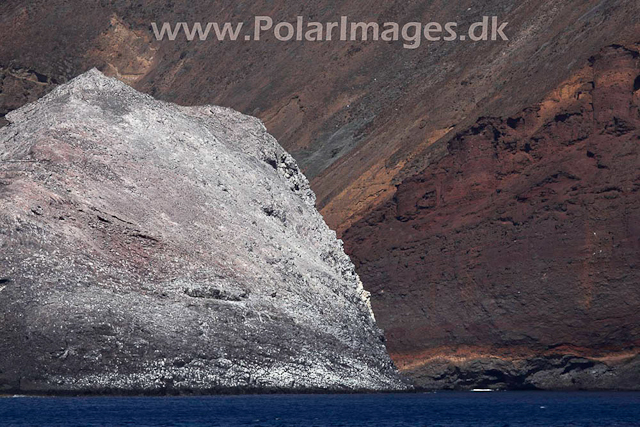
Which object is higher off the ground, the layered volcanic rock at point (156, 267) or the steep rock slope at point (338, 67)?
the steep rock slope at point (338, 67)

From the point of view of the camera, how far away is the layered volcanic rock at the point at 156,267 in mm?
43969

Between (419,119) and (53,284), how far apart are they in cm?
4319

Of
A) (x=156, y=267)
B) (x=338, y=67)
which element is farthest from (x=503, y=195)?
(x=338, y=67)

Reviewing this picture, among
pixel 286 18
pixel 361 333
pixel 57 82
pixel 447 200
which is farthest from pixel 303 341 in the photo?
pixel 57 82

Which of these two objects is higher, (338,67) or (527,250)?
(338,67)

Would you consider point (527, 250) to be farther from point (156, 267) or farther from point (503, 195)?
Answer: point (156, 267)

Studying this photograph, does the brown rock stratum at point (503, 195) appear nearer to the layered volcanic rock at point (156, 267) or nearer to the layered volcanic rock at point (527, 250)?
the layered volcanic rock at point (527, 250)

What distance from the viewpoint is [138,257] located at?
4884 cm

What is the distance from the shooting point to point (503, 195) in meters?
59.8

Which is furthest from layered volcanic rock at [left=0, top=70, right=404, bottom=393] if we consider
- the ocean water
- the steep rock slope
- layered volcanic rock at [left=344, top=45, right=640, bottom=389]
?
the steep rock slope

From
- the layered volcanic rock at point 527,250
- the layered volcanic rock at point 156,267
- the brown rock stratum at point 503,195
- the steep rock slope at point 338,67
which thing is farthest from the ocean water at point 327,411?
the steep rock slope at point 338,67

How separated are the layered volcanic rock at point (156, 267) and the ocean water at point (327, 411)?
1.24m

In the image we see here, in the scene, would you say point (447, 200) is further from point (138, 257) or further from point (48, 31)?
point (48, 31)

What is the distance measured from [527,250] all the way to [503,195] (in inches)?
175
